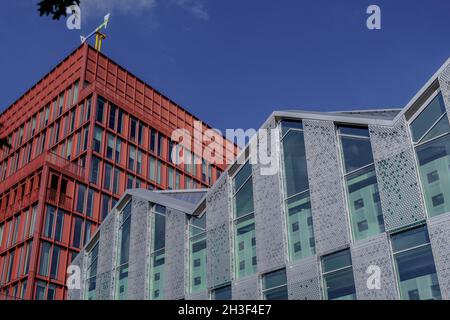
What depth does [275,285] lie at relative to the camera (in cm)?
2241

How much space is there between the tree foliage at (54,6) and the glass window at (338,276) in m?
13.6

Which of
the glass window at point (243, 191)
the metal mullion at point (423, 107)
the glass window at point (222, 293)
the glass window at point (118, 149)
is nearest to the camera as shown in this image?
the metal mullion at point (423, 107)

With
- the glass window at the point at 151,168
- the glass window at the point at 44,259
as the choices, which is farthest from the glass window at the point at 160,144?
the glass window at the point at 44,259

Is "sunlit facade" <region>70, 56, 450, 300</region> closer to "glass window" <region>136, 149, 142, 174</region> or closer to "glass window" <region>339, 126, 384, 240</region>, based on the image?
"glass window" <region>339, 126, 384, 240</region>

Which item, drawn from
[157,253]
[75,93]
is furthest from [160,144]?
[157,253]

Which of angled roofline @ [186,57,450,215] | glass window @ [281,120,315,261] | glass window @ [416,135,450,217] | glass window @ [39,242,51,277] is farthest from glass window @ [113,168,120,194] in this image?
glass window @ [416,135,450,217]

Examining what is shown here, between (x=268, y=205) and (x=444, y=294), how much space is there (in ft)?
27.3

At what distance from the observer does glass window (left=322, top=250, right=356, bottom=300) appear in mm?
20047

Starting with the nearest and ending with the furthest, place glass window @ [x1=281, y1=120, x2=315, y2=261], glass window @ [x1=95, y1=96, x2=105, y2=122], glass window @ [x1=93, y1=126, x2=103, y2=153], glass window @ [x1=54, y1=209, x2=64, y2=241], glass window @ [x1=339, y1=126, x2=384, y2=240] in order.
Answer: glass window @ [x1=339, y1=126, x2=384, y2=240]
glass window @ [x1=281, y1=120, x2=315, y2=261]
glass window @ [x1=54, y1=209, x2=64, y2=241]
glass window @ [x1=93, y1=126, x2=103, y2=153]
glass window @ [x1=95, y1=96, x2=105, y2=122]

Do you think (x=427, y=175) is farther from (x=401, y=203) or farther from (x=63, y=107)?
(x=63, y=107)

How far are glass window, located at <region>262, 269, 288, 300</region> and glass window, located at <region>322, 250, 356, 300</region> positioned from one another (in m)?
1.91

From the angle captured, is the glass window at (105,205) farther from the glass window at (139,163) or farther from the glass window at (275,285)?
the glass window at (275,285)

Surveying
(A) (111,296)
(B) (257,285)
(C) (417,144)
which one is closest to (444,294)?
(C) (417,144)

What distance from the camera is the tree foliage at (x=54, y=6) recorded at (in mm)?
10773
